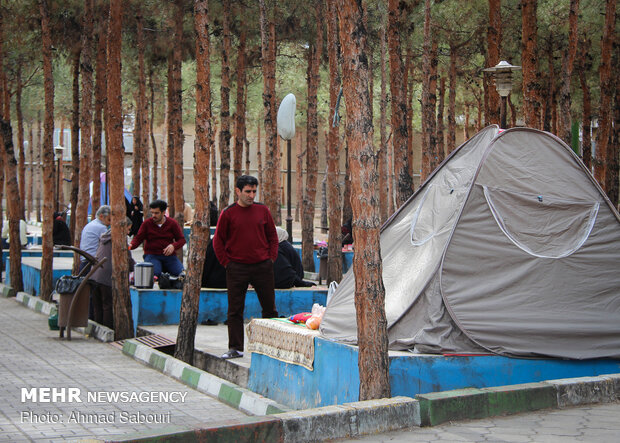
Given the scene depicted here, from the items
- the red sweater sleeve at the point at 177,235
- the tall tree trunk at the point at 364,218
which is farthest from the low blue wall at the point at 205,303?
the tall tree trunk at the point at 364,218

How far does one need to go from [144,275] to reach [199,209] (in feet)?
10.6

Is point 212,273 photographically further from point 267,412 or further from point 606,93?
point 606,93

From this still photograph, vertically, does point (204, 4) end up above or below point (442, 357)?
above

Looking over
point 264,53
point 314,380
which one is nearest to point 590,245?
point 314,380

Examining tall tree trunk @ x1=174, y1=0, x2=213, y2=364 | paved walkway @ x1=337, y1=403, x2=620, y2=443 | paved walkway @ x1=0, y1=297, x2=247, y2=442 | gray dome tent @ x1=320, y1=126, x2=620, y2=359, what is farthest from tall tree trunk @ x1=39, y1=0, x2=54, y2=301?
paved walkway @ x1=337, y1=403, x2=620, y2=443

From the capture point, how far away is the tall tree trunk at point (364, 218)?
610 centimetres

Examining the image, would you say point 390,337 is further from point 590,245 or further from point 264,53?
point 264,53

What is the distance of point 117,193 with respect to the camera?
37.1 feet

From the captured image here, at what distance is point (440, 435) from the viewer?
18.2 ft

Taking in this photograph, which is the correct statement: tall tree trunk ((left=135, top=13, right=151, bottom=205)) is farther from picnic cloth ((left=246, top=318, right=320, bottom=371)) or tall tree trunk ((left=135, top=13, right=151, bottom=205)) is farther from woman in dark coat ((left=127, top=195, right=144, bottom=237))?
picnic cloth ((left=246, top=318, right=320, bottom=371))

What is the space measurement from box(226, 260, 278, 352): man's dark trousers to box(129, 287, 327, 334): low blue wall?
3.04 m

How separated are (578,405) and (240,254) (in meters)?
3.87

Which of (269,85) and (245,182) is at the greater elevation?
(269,85)

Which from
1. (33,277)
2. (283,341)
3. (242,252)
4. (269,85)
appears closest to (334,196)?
(269,85)
